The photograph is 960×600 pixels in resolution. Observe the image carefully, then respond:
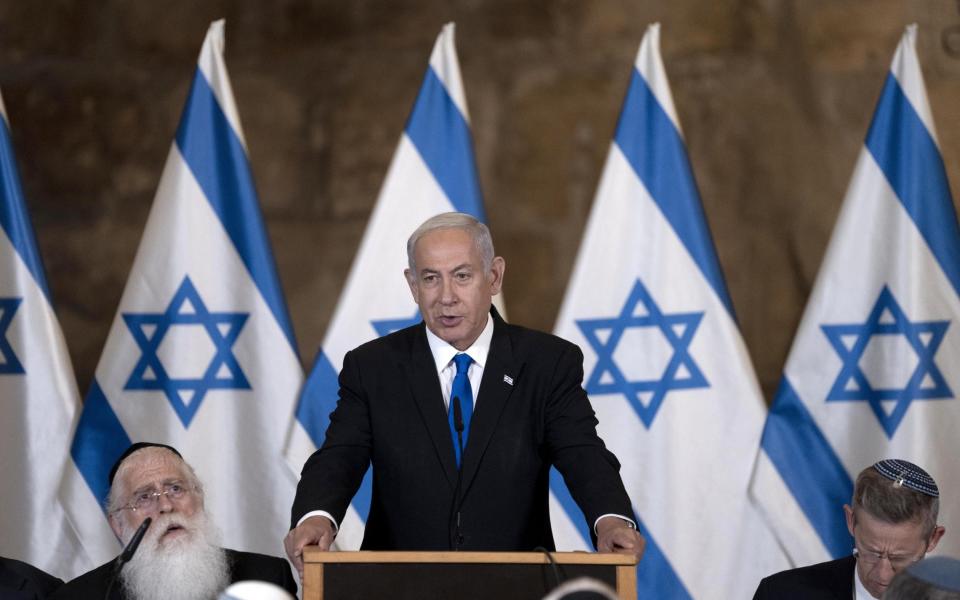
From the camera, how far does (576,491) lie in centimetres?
286

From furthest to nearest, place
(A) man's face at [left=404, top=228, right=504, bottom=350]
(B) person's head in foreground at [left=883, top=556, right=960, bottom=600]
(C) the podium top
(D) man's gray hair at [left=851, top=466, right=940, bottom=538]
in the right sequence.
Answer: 1. (D) man's gray hair at [left=851, top=466, right=940, bottom=538]
2. (A) man's face at [left=404, top=228, right=504, bottom=350]
3. (C) the podium top
4. (B) person's head in foreground at [left=883, top=556, right=960, bottom=600]

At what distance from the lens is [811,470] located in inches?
185

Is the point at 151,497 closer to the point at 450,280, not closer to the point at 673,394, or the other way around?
the point at 450,280

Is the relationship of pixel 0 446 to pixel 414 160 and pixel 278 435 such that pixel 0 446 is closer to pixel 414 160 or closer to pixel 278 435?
pixel 278 435

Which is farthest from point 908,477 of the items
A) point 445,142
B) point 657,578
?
point 445,142

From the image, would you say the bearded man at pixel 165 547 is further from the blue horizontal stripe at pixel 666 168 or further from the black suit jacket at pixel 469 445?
the blue horizontal stripe at pixel 666 168

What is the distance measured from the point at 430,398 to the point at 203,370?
197cm

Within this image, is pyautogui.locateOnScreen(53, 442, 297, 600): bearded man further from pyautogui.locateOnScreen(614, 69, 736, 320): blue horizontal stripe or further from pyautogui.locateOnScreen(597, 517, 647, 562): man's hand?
pyautogui.locateOnScreen(614, 69, 736, 320): blue horizontal stripe

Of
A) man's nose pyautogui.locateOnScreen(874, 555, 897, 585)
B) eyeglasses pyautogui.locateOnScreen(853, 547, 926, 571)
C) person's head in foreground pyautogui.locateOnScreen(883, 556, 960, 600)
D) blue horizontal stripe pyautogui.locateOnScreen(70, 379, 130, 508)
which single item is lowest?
person's head in foreground pyautogui.locateOnScreen(883, 556, 960, 600)

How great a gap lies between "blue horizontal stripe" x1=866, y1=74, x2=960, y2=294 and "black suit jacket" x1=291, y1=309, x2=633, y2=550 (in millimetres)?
2188

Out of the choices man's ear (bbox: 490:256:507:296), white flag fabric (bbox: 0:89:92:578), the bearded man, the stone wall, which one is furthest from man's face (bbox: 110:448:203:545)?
the stone wall

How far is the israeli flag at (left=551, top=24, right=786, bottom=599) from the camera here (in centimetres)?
470

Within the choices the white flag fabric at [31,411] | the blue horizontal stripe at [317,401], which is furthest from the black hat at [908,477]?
the white flag fabric at [31,411]

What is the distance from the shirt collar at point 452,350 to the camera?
10.1ft
